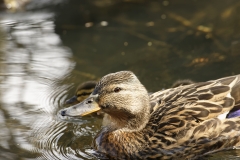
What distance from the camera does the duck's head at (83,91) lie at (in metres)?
6.51

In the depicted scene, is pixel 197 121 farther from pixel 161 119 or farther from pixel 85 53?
pixel 85 53

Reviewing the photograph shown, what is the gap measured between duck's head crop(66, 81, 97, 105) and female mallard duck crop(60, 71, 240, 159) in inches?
28.3

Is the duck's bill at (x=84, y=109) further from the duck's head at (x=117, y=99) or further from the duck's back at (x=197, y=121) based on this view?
the duck's back at (x=197, y=121)

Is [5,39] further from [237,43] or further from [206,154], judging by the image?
[206,154]

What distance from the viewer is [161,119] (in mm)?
5680

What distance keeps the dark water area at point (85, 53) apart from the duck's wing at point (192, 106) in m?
0.42

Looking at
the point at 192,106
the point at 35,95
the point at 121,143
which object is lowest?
the point at 121,143

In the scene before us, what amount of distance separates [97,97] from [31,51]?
2.52 meters

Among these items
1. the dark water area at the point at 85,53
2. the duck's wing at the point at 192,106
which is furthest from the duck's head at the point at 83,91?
the duck's wing at the point at 192,106

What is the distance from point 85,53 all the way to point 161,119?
233 cm

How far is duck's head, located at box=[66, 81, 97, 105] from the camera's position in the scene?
651 centimetres

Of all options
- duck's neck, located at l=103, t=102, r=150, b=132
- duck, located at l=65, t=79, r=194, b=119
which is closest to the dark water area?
duck, located at l=65, t=79, r=194, b=119

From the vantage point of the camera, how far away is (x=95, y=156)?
5695mm

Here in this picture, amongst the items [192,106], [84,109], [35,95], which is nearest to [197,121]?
[192,106]
